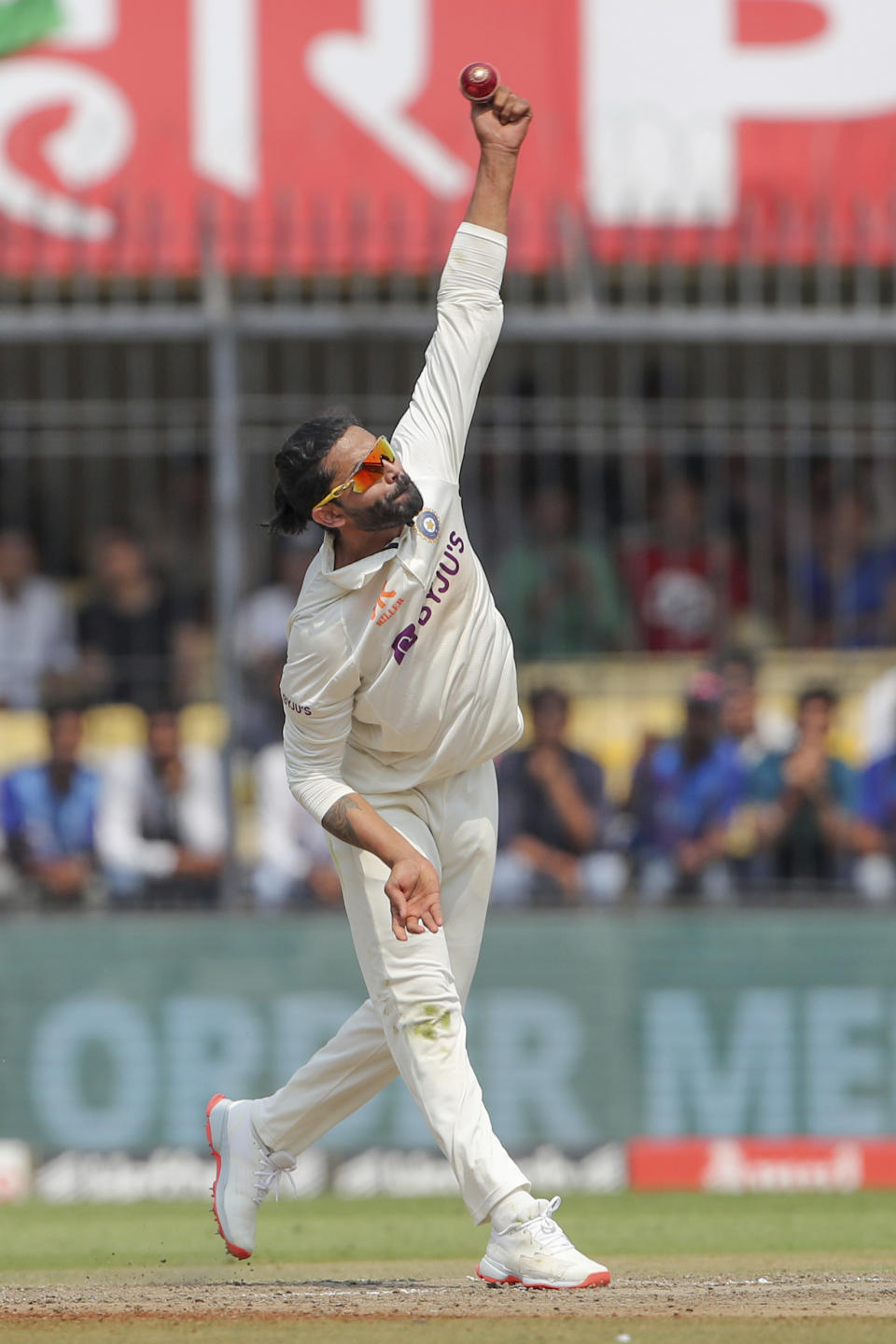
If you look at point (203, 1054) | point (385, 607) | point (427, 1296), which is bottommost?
point (203, 1054)

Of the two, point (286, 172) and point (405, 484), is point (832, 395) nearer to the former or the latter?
point (286, 172)

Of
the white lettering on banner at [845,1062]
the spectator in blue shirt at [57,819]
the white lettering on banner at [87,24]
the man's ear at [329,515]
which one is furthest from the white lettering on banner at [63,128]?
the man's ear at [329,515]

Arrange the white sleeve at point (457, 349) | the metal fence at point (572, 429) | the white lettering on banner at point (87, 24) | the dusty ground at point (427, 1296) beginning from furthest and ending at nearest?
the white lettering on banner at point (87, 24), the metal fence at point (572, 429), the white sleeve at point (457, 349), the dusty ground at point (427, 1296)

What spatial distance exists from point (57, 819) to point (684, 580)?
122 inches

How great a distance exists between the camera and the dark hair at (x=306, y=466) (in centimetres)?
518

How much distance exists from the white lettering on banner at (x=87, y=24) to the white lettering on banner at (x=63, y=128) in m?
0.15

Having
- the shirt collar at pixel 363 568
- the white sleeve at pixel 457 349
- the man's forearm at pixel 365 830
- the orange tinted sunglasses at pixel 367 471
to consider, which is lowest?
the man's forearm at pixel 365 830

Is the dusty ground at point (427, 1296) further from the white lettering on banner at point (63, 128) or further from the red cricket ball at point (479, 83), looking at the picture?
the white lettering on banner at point (63, 128)

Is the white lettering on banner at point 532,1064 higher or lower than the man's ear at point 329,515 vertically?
lower

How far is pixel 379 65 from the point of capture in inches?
495

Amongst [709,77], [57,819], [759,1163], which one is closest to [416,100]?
[709,77]

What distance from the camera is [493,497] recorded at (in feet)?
31.6

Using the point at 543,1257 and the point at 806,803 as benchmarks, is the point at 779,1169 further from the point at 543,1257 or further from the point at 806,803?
the point at 543,1257

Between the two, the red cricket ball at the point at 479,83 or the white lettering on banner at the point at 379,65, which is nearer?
the red cricket ball at the point at 479,83
